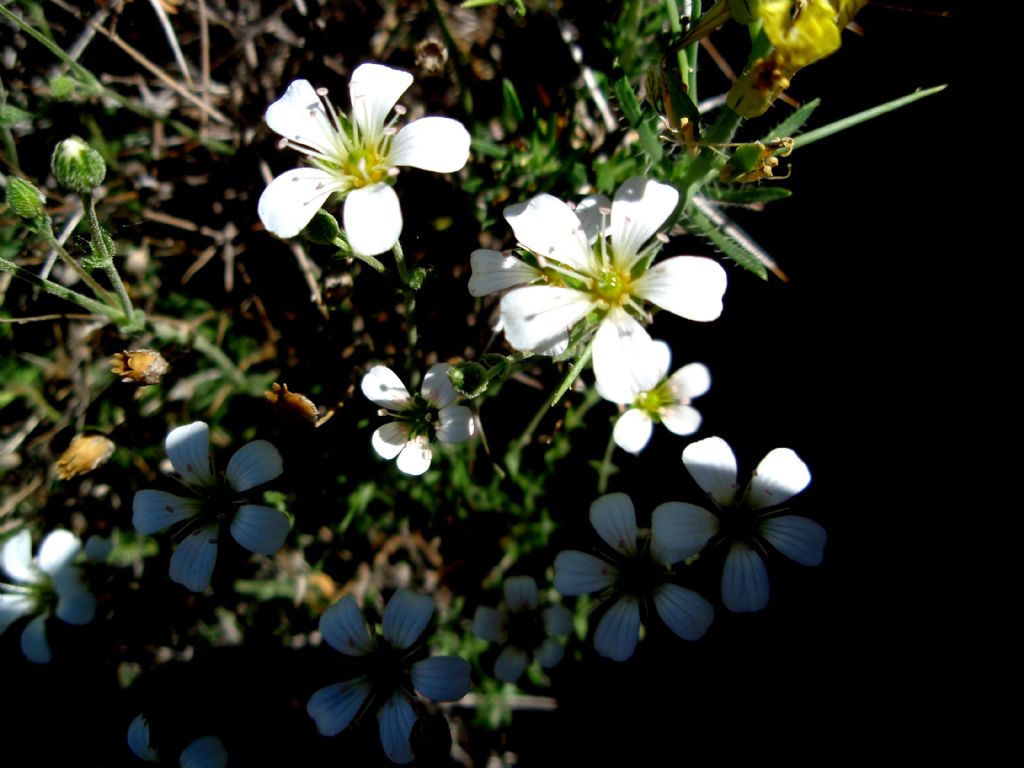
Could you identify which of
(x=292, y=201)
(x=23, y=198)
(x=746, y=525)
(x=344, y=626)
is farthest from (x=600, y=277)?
(x=23, y=198)

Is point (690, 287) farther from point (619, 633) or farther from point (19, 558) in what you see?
point (19, 558)

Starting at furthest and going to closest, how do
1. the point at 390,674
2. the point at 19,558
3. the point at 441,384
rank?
1. the point at 19,558
2. the point at 390,674
3. the point at 441,384

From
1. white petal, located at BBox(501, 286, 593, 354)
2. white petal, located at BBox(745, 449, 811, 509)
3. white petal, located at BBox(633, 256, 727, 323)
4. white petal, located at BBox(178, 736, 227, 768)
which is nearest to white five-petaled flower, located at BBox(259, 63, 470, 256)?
white petal, located at BBox(501, 286, 593, 354)

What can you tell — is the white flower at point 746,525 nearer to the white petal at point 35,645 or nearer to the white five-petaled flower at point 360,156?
the white five-petaled flower at point 360,156

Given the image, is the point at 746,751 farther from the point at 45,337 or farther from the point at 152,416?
the point at 45,337

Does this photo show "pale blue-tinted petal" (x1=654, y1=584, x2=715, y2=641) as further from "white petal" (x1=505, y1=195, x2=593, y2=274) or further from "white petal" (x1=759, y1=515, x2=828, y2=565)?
"white petal" (x1=505, y1=195, x2=593, y2=274)

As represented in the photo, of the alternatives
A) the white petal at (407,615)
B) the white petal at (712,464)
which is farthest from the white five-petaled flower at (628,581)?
the white petal at (407,615)
